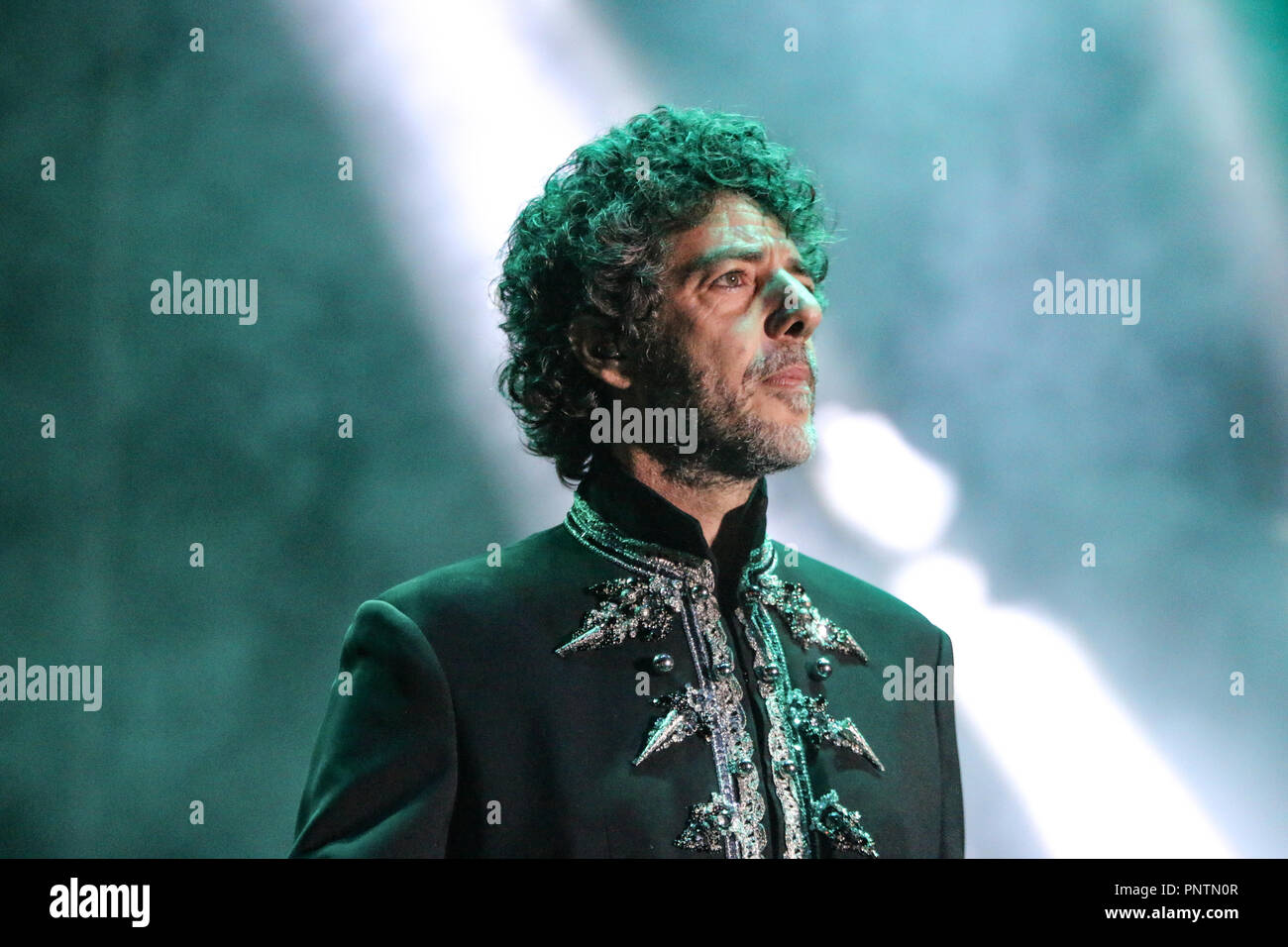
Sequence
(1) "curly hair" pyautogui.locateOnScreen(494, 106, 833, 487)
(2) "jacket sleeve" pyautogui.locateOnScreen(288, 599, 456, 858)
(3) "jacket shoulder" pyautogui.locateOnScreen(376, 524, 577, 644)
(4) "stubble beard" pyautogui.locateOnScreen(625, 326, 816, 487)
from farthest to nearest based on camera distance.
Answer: (1) "curly hair" pyautogui.locateOnScreen(494, 106, 833, 487), (4) "stubble beard" pyautogui.locateOnScreen(625, 326, 816, 487), (3) "jacket shoulder" pyautogui.locateOnScreen(376, 524, 577, 644), (2) "jacket sleeve" pyautogui.locateOnScreen(288, 599, 456, 858)

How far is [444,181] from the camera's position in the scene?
3.21m

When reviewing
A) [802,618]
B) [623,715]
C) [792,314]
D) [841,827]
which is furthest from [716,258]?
[841,827]

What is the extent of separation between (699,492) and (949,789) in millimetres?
778

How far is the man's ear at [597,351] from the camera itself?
2.48m

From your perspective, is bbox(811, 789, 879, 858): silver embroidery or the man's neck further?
the man's neck

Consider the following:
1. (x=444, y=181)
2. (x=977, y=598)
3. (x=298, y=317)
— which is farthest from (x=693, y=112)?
(x=977, y=598)

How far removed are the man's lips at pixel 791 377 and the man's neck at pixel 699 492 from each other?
0.21 metres

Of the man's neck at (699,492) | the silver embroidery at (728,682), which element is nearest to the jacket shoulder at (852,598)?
the silver embroidery at (728,682)

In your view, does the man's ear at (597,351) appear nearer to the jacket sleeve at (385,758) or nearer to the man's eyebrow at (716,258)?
the man's eyebrow at (716,258)

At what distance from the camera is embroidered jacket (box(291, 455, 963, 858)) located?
196 centimetres

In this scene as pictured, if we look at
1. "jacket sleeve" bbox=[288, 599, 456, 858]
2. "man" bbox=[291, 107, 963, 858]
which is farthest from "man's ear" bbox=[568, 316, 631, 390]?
"jacket sleeve" bbox=[288, 599, 456, 858]

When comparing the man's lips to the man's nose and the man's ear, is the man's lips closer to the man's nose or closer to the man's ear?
the man's nose

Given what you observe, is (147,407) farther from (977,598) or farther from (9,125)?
(977,598)

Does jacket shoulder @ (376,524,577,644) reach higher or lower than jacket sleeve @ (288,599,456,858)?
higher
